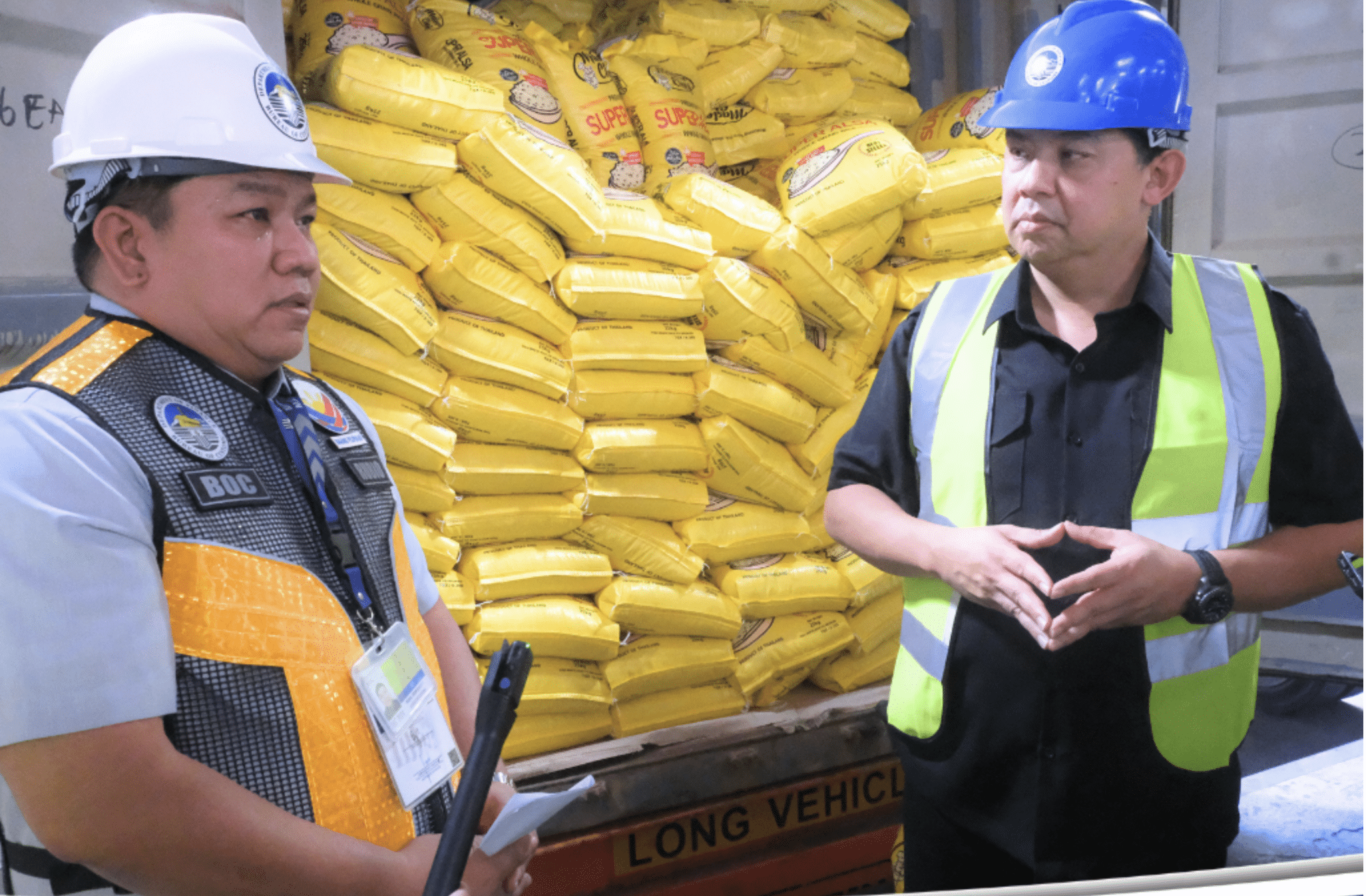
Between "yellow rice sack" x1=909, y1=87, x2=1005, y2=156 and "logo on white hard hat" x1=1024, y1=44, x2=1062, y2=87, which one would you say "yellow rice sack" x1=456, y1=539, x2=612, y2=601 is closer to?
"logo on white hard hat" x1=1024, y1=44, x2=1062, y2=87

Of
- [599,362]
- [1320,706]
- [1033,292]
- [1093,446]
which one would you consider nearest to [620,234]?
[599,362]

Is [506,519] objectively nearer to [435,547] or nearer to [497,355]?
[435,547]

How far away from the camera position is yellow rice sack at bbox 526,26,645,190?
8.90 ft

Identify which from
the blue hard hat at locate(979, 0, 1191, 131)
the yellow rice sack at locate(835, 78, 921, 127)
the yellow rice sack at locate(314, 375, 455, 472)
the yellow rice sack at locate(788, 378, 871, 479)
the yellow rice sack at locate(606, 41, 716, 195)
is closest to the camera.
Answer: the blue hard hat at locate(979, 0, 1191, 131)

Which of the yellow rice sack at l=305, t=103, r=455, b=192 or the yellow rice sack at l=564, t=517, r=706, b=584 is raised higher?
the yellow rice sack at l=305, t=103, r=455, b=192

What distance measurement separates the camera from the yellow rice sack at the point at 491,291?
2.43 metres

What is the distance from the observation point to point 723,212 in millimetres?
2734

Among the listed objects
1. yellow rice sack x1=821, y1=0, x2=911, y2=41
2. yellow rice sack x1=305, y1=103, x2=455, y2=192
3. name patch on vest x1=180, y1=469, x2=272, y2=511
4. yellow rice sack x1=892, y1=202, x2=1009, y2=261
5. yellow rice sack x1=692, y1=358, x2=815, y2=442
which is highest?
yellow rice sack x1=821, y1=0, x2=911, y2=41

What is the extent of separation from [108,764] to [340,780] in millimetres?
249

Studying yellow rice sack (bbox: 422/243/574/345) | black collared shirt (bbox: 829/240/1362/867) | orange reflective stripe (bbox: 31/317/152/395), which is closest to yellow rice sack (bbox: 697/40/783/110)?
yellow rice sack (bbox: 422/243/574/345)


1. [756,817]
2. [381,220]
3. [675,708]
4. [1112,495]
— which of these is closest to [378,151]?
[381,220]

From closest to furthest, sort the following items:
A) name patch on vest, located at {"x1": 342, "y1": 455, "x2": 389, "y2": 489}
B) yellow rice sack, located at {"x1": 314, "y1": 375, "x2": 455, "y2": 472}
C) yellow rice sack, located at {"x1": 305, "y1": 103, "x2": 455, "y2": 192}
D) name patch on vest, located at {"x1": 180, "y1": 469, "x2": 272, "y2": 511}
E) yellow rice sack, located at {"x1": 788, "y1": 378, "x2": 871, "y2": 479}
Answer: name patch on vest, located at {"x1": 180, "y1": 469, "x2": 272, "y2": 511} → name patch on vest, located at {"x1": 342, "y1": 455, "x2": 389, "y2": 489} → yellow rice sack, located at {"x1": 305, "y1": 103, "x2": 455, "y2": 192} → yellow rice sack, located at {"x1": 314, "y1": 375, "x2": 455, "y2": 472} → yellow rice sack, located at {"x1": 788, "y1": 378, "x2": 871, "y2": 479}

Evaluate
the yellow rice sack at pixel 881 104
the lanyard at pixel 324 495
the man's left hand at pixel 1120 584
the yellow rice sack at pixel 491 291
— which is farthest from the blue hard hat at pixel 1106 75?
the yellow rice sack at pixel 881 104

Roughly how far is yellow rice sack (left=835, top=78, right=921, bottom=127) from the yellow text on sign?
2.04 meters
